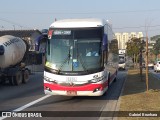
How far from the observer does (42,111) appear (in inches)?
494

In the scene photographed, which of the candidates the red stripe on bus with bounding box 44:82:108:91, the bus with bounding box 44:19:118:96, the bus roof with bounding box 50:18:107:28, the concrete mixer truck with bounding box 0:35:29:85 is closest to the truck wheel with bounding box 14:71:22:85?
the concrete mixer truck with bounding box 0:35:29:85

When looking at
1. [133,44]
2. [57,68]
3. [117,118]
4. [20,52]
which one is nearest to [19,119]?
[117,118]

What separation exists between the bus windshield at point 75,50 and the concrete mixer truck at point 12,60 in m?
9.06

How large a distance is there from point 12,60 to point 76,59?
425 inches

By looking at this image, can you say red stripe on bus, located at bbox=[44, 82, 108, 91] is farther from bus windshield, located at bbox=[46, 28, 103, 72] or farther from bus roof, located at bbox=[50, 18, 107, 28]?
bus roof, located at bbox=[50, 18, 107, 28]

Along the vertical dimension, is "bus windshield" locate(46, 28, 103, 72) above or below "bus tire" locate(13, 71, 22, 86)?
above

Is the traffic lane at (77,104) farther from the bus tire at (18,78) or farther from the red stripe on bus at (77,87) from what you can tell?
the bus tire at (18,78)

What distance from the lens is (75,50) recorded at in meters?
14.7

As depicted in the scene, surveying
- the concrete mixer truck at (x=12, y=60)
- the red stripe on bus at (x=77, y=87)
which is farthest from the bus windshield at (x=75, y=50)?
the concrete mixer truck at (x=12, y=60)

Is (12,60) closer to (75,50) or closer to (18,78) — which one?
(18,78)

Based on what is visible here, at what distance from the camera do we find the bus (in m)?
14.4

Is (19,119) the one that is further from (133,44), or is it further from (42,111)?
(133,44)

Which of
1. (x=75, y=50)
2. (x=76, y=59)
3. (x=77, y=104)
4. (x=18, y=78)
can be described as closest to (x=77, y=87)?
(x=77, y=104)

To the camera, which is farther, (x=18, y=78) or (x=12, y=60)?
(x=18, y=78)
